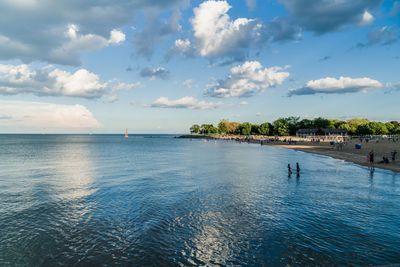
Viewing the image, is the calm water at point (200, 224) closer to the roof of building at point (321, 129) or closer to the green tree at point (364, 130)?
the roof of building at point (321, 129)

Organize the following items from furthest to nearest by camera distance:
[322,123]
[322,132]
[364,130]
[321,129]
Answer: [322,123] → [364,130] → [322,132] → [321,129]

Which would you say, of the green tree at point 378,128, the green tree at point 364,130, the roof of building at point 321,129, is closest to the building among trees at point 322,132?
the roof of building at point 321,129

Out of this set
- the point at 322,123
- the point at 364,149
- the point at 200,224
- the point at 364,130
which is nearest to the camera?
the point at 200,224

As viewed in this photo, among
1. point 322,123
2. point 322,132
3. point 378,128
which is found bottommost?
point 322,132

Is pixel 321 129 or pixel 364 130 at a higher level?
pixel 321 129

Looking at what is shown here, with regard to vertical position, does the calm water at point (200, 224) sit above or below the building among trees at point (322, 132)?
below

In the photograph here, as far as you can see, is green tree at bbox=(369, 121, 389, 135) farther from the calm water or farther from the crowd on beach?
the calm water

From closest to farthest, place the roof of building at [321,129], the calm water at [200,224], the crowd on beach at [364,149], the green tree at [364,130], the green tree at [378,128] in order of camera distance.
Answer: the calm water at [200,224]
the crowd on beach at [364,149]
the roof of building at [321,129]
the green tree at [378,128]
the green tree at [364,130]

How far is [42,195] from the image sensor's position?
24.8 meters

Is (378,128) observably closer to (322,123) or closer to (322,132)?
(322,123)

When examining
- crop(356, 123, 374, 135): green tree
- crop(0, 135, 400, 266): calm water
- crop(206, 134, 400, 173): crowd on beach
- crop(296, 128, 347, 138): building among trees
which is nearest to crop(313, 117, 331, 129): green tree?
crop(296, 128, 347, 138): building among trees

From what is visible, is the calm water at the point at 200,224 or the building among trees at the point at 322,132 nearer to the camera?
the calm water at the point at 200,224

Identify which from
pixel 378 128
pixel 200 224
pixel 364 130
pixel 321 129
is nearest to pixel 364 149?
pixel 200 224

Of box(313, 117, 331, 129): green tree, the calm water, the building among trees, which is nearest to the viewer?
the calm water
